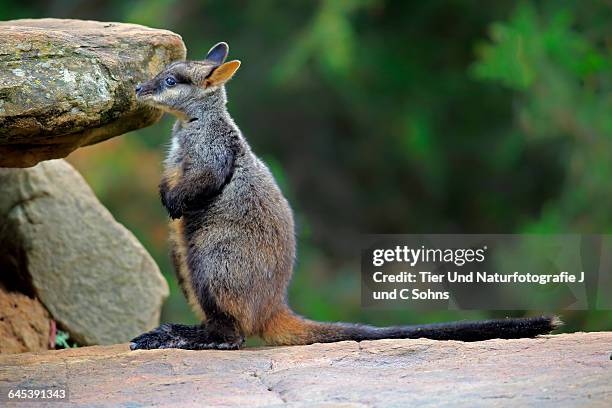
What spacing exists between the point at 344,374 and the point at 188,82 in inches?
88.3

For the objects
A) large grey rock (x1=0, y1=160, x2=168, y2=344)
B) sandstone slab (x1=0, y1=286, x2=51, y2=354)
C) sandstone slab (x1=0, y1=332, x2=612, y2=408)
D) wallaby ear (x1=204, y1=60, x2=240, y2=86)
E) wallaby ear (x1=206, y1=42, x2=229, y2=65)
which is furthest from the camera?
large grey rock (x1=0, y1=160, x2=168, y2=344)

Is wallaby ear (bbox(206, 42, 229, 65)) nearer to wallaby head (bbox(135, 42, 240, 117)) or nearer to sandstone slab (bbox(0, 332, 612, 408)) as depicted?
wallaby head (bbox(135, 42, 240, 117))

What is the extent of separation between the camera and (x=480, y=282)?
479 inches

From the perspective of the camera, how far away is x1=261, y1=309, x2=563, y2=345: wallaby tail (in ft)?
21.4

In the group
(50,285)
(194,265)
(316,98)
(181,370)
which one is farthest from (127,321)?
(316,98)

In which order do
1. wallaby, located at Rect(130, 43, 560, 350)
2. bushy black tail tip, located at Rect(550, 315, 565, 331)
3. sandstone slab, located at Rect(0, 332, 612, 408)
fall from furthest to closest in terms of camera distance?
wallaby, located at Rect(130, 43, 560, 350) < bushy black tail tip, located at Rect(550, 315, 565, 331) < sandstone slab, located at Rect(0, 332, 612, 408)

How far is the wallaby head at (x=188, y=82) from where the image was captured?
6926 millimetres

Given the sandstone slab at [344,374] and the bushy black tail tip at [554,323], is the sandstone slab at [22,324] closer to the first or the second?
the sandstone slab at [344,374]

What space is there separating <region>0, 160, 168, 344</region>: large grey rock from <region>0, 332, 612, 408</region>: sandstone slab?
4.36 feet

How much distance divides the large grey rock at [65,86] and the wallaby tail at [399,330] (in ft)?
4.94

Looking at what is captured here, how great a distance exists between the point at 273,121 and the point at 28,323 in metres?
9.96

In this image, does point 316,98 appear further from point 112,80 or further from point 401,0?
point 112,80

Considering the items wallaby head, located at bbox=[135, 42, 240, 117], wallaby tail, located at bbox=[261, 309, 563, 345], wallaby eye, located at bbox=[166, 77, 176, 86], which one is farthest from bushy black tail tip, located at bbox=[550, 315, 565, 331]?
wallaby eye, located at bbox=[166, 77, 176, 86]

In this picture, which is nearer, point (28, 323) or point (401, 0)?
point (28, 323)
